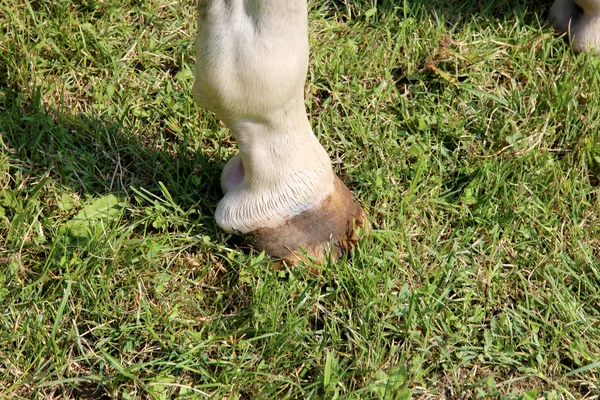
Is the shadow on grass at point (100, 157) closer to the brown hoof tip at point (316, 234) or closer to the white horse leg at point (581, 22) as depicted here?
the brown hoof tip at point (316, 234)

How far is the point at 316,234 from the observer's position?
6.68ft

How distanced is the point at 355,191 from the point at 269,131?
0.57 meters

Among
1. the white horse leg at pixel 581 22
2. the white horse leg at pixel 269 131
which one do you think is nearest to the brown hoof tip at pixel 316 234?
the white horse leg at pixel 269 131

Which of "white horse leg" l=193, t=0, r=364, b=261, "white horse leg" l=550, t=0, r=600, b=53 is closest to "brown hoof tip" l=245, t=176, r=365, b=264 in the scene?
"white horse leg" l=193, t=0, r=364, b=261

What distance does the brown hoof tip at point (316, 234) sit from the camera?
2.02m

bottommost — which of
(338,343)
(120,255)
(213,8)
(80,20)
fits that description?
(338,343)

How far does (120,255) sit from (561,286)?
4.03 ft

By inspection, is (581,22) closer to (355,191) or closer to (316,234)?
(355,191)

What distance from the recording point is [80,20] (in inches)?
102

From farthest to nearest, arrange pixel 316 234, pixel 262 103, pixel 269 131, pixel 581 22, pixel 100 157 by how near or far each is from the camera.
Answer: pixel 581 22
pixel 100 157
pixel 316 234
pixel 269 131
pixel 262 103

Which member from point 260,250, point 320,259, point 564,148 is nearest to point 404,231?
point 320,259

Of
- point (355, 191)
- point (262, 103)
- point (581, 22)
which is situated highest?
point (262, 103)

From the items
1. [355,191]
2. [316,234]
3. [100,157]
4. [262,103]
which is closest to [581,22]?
[355,191]

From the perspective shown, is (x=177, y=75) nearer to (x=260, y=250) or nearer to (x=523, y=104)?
(x=260, y=250)
